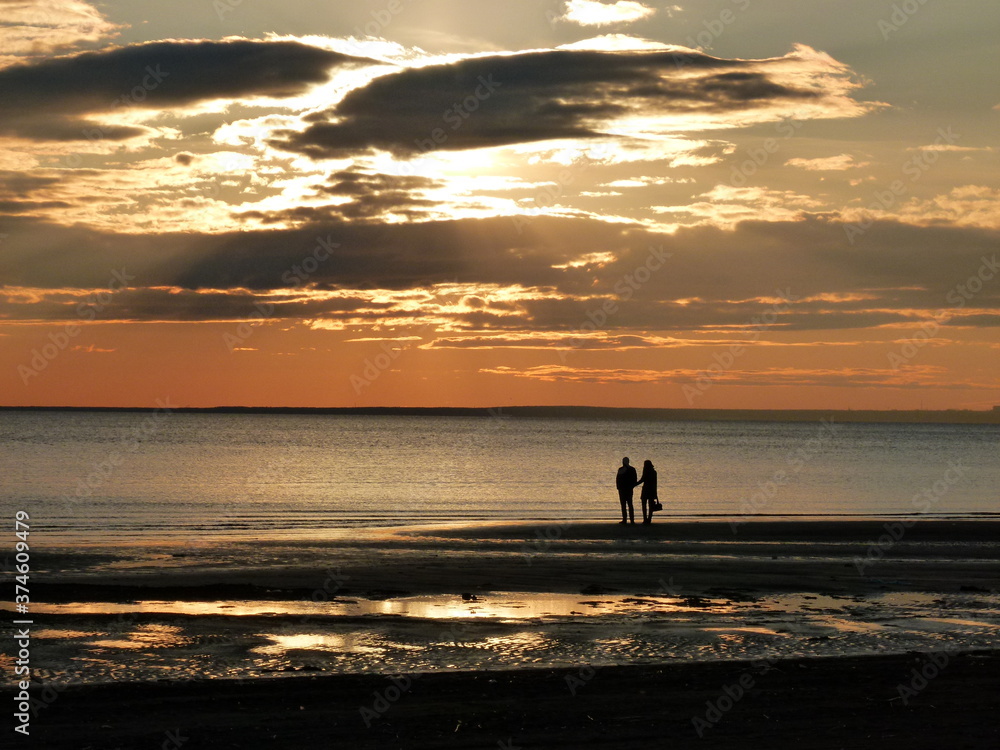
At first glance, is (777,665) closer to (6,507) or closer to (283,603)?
(283,603)

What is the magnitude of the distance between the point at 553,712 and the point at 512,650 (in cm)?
299

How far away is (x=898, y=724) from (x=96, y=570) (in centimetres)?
1706

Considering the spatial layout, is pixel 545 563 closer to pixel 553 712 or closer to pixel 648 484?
pixel 648 484

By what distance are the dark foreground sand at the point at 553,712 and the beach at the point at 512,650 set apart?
0.03 metres

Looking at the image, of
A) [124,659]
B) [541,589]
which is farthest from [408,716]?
[541,589]

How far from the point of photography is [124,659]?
1188cm

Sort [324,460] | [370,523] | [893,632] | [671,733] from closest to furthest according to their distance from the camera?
[671,733], [893,632], [370,523], [324,460]

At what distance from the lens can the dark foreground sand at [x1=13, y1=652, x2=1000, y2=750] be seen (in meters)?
8.76

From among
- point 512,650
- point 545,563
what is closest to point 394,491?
point 545,563

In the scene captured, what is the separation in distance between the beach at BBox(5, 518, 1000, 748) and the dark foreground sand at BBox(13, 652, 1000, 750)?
0.03 m

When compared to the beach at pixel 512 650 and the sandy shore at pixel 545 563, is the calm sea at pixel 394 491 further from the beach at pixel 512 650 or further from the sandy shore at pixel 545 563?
the beach at pixel 512 650

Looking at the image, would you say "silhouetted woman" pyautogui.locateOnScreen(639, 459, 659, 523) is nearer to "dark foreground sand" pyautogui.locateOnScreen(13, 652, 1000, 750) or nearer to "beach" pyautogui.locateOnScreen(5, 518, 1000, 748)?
"beach" pyautogui.locateOnScreen(5, 518, 1000, 748)

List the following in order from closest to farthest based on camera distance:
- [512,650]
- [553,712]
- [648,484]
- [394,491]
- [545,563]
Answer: [553,712], [512,650], [545,563], [648,484], [394,491]

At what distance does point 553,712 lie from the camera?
9.64 m
